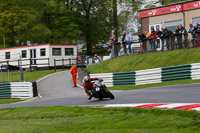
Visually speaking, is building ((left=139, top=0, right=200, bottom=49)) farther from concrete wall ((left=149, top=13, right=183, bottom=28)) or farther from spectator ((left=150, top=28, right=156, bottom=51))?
spectator ((left=150, top=28, right=156, bottom=51))

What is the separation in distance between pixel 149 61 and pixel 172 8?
19.1 ft

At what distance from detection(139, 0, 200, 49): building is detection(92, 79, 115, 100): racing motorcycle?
1381cm

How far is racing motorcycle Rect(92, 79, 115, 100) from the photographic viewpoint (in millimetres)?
14422

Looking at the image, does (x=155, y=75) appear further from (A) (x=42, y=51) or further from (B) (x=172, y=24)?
(A) (x=42, y=51)

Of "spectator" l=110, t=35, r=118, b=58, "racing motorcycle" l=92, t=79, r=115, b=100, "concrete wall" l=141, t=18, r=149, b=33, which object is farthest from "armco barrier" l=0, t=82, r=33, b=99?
"concrete wall" l=141, t=18, r=149, b=33

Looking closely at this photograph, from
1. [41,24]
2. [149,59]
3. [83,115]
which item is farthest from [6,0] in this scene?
[83,115]

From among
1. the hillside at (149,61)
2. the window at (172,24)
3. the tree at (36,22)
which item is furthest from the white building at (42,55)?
the window at (172,24)

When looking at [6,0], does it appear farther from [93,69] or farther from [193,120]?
[193,120]

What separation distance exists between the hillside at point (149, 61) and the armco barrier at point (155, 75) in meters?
1.77

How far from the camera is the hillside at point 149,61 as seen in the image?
2192 centimetres

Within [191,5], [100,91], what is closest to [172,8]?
[191,5]

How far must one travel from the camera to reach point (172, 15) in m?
27.6

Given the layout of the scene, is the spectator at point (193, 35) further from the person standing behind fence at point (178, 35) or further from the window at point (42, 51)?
the window at point (42, 51)

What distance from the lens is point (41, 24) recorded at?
2069 inches
